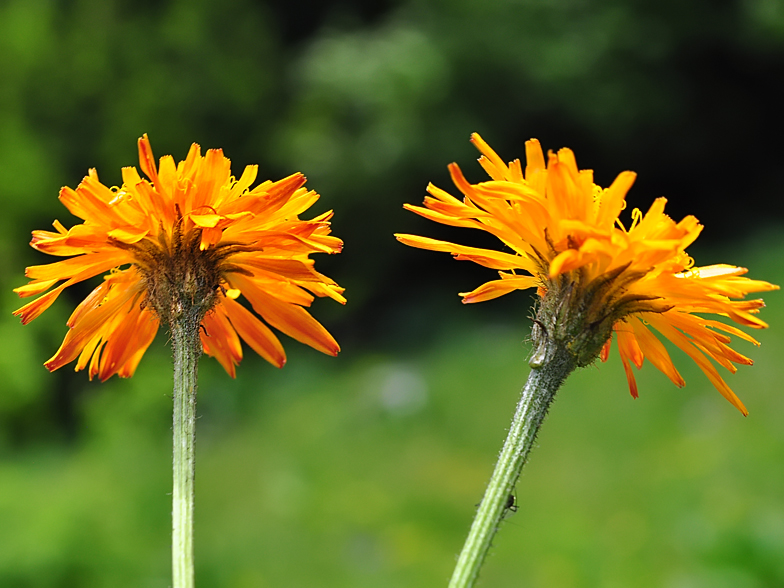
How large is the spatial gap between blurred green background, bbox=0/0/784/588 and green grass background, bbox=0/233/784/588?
0.04m

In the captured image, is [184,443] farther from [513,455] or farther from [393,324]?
[393,324]

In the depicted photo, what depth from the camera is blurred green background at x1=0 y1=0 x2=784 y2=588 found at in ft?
27.0

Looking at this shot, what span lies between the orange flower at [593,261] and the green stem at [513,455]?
0.05m

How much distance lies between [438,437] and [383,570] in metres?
3.05

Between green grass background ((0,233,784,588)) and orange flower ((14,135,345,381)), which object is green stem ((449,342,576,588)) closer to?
orange flower ((14,135,345,381))

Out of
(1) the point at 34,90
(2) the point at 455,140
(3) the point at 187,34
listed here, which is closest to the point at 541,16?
(2) the point at 455,140

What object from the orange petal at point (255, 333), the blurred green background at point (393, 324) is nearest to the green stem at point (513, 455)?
the orange petal at point (255, 333)

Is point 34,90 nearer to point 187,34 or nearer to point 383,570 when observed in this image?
point 187,34

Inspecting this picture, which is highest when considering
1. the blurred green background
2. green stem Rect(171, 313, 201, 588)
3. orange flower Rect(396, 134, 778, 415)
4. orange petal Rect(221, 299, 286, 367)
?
the blurred green background

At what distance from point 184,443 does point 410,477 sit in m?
9.08

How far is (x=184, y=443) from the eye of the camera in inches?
61.2

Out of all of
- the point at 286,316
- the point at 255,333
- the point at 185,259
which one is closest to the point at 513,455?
the point at 286,316

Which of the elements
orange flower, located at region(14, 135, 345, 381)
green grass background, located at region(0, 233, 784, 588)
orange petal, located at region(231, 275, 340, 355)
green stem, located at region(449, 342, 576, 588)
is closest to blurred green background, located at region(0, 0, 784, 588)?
green grass background, located at region(0, 233, 784, 588)

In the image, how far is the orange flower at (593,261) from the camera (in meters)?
1.50
